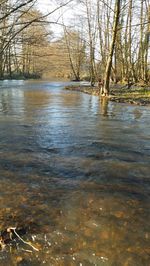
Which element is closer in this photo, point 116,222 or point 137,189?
point 116,222

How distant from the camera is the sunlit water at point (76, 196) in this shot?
121 inches

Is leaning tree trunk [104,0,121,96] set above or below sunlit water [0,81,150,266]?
above

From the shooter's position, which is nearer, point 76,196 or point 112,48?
point 76,196

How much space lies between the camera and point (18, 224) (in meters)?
3.54

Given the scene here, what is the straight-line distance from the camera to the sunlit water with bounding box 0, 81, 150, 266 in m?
3.07

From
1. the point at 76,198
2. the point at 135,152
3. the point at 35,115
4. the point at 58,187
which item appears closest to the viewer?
the point at 76,198

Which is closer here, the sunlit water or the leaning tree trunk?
the sunlit water

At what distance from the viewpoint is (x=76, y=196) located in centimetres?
434

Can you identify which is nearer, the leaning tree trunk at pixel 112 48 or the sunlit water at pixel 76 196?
the sunlit water at pixel 76 196

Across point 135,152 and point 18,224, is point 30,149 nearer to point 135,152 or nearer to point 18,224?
point 135,152

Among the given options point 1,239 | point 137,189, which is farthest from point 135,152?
point 1,239

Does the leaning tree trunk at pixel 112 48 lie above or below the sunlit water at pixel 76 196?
above

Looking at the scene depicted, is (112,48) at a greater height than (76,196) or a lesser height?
greater

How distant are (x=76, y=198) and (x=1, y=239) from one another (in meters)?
1.35
